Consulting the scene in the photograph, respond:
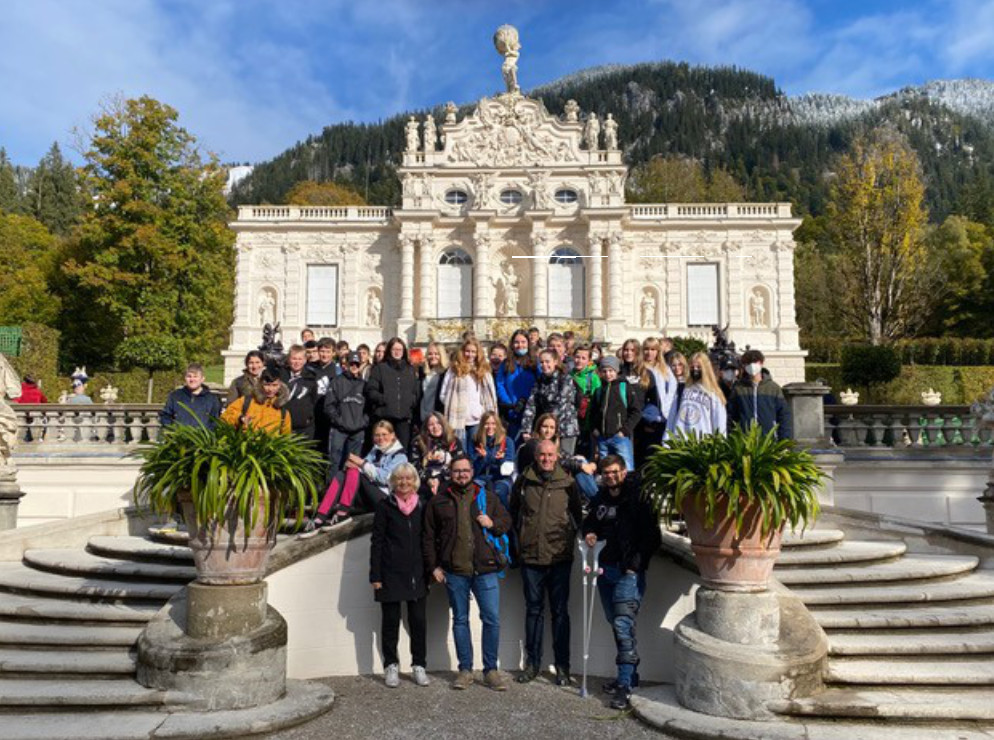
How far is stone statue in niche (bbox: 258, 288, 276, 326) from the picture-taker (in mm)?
33000

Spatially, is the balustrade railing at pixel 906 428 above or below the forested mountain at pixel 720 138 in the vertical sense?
below

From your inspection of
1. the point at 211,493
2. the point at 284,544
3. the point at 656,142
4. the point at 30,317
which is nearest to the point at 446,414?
the point at 284,544

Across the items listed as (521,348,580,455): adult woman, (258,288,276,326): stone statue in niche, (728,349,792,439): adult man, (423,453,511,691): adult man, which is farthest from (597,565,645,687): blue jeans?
(258,288,276,326): stone statue in niche

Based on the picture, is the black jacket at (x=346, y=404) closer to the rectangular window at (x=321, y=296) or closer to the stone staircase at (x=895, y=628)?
the stone staircase at (x=895, y=628)

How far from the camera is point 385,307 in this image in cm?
3334

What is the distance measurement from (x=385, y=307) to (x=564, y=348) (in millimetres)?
25759

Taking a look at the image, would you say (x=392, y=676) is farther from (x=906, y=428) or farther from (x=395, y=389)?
(x=906, y=428)

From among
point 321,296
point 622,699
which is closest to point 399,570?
point 622,699

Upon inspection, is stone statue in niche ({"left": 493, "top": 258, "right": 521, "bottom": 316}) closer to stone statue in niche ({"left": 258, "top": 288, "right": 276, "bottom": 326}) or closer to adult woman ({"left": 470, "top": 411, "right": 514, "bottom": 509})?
stone statue in niche ({"left": 258, "top": 288, "right": 276, "bottom": 326})

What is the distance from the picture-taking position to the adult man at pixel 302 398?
26.7 feet

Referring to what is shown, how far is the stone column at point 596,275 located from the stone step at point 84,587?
87.3 feet

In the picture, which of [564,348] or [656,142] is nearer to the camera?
[564,348]

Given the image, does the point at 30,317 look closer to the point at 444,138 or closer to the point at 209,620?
the point at 444,138

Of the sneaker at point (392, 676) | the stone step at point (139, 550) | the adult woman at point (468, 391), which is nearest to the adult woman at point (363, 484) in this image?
the adult woman at point (468, 391)
